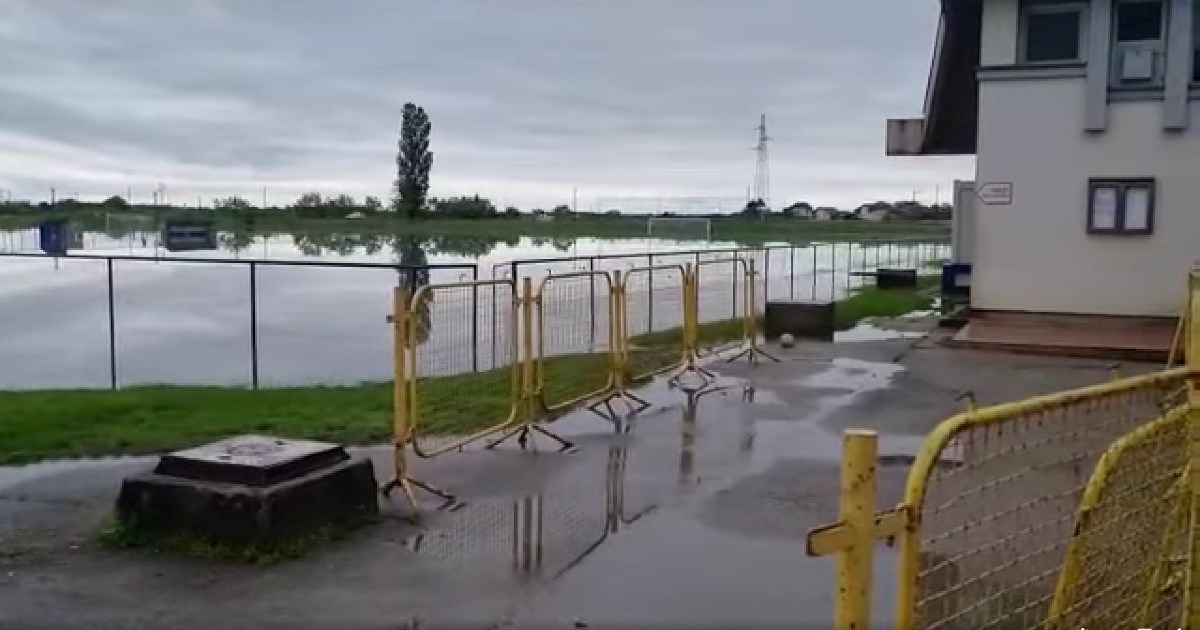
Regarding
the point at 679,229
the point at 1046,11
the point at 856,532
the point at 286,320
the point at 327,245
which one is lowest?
the point at 286,320

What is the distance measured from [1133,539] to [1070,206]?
1433 cm

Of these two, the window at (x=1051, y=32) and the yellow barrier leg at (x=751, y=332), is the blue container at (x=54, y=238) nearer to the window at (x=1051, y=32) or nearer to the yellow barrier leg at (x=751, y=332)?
the yellow barrier leg at (x=751, y=332)

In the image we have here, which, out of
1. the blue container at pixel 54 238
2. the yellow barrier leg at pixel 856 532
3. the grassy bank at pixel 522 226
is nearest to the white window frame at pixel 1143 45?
the yellow barrier leg at pixel 856 532

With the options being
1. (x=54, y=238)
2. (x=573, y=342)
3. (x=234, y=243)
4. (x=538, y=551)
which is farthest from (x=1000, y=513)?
(x=234, y=243)

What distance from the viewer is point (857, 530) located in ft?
9.90

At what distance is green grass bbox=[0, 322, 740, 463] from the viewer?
882cm

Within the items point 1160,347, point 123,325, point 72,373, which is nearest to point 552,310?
point 72,373

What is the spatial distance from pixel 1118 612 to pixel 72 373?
12.8m

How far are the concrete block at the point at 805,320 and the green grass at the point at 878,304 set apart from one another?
60.7 inches

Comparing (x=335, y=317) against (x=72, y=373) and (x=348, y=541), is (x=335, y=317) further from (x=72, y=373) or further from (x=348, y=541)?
(x=348, y=541)

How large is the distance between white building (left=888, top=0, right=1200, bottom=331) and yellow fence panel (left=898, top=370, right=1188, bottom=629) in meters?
9.10

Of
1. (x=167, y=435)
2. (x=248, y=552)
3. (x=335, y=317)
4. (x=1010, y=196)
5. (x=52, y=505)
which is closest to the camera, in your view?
(x=248, y=552)

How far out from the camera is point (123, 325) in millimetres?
18828

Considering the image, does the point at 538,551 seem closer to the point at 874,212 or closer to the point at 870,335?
the point at 870,335
